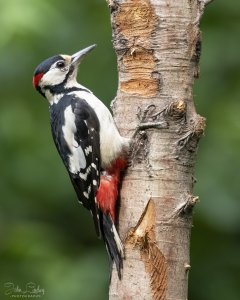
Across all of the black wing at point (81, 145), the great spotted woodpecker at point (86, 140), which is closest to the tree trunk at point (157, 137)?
the great spotted woodpecker at point (86, 140)

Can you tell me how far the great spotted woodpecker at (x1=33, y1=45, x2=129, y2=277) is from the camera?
4.88 metres

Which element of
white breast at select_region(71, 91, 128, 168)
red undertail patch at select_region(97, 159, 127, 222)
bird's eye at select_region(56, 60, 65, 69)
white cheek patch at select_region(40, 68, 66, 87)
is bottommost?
red undertail patch at select_region(97, 159, 127, 222)

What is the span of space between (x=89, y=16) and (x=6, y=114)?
1058 millimetres

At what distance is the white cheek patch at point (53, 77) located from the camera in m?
5.61

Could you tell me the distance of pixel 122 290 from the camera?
4.49 metres

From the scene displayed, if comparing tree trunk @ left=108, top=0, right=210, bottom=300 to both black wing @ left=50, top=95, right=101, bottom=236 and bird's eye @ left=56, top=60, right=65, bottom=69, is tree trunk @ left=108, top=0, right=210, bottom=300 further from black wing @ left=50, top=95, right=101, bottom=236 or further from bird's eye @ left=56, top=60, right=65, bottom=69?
bird's eye @ left=56, top=60, right=65, bottom=69

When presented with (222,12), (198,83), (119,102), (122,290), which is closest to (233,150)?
(198,83)

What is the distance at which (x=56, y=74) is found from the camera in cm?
563

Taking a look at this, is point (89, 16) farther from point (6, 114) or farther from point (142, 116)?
point (142, 116)

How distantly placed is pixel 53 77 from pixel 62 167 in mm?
1279
